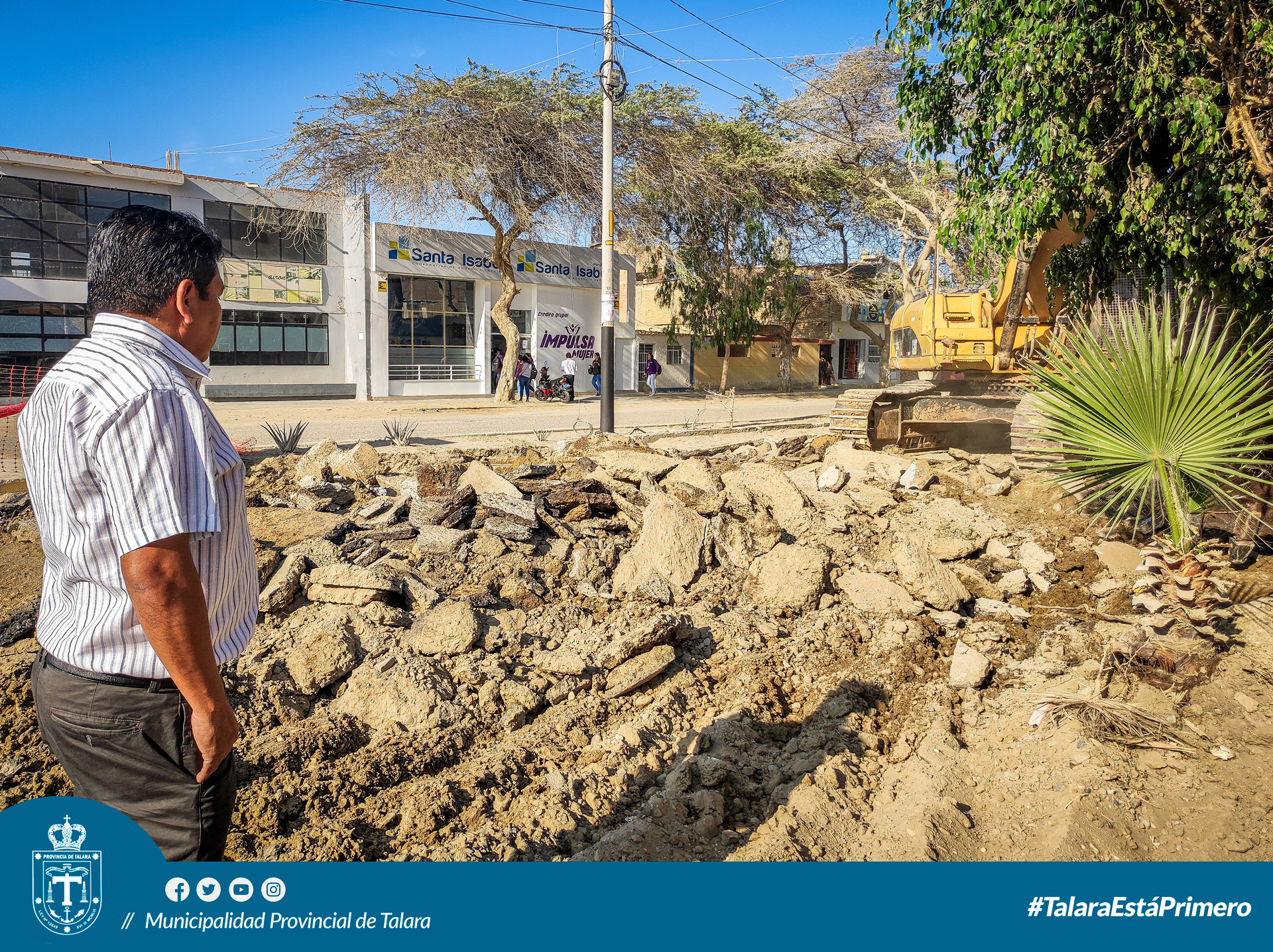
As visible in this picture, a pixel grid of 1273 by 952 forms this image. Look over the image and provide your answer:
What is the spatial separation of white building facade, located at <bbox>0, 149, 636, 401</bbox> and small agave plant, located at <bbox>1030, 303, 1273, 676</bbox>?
74.4 feet

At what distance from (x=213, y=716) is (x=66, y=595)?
475mm

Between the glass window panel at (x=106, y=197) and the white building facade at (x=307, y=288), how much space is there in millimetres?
38

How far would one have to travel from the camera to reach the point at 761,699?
4.87 m

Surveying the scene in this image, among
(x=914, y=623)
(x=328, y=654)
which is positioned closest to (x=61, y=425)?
(x=328, y=654)

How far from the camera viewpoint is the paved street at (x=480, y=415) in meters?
15.5

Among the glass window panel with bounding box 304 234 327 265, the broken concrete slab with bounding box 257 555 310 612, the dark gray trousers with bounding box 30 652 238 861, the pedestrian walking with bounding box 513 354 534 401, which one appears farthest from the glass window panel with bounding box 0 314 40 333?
the dark gray trousers with bounding box 30 652 238 861

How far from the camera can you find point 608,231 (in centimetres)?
1473

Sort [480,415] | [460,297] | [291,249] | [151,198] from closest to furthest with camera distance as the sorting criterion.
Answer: [480,415], [151,198], [291,249], [460,297]

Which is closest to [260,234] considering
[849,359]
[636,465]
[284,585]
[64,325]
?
[64,325]

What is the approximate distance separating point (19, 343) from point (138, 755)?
28588 millimetres

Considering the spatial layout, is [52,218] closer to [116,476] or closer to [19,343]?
[19,343]

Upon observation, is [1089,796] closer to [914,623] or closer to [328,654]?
[914,623]

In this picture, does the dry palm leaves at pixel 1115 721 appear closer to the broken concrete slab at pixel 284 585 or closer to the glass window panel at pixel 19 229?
the broken concrete slab at pixel 284 585

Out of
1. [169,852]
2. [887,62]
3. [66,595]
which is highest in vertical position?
[887,62]
